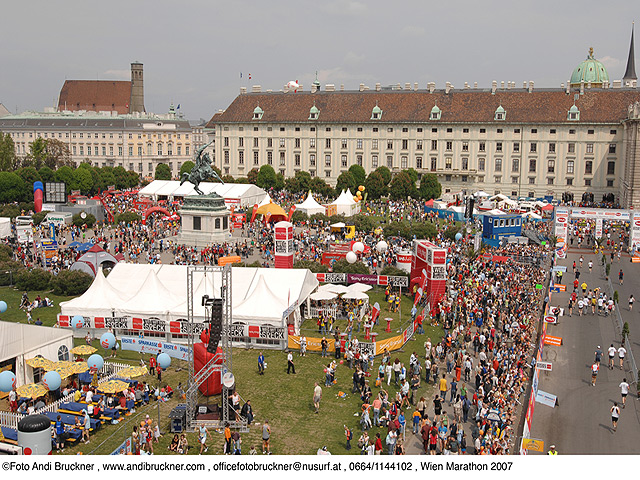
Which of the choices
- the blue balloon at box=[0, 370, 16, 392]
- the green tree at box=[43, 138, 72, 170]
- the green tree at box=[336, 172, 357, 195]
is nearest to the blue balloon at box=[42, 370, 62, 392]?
the blue balloon at box=[0, 370, 16, 392]

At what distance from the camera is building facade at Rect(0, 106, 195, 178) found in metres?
123

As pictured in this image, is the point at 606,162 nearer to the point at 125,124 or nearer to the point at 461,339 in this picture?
the point at 461,339

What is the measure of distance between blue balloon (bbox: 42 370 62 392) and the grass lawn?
2211 mm

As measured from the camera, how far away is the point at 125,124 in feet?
405

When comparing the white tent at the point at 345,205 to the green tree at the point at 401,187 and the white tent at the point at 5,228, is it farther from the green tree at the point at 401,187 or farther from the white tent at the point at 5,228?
the white tent at the point at 5,228

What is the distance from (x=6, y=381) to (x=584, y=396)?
20.2 metres

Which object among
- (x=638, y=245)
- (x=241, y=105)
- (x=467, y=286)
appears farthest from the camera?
(x=241, y=105)

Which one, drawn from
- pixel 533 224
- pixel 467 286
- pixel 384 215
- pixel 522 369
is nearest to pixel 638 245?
pixel 533 224

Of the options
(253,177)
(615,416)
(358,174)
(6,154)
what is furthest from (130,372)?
(6,154)

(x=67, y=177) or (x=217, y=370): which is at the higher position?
(x=67, y=177)

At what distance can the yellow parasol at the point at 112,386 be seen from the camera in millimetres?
21312

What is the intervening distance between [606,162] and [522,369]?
67.3m

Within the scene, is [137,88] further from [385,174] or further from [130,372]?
[130,372]

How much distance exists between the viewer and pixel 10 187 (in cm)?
7350
